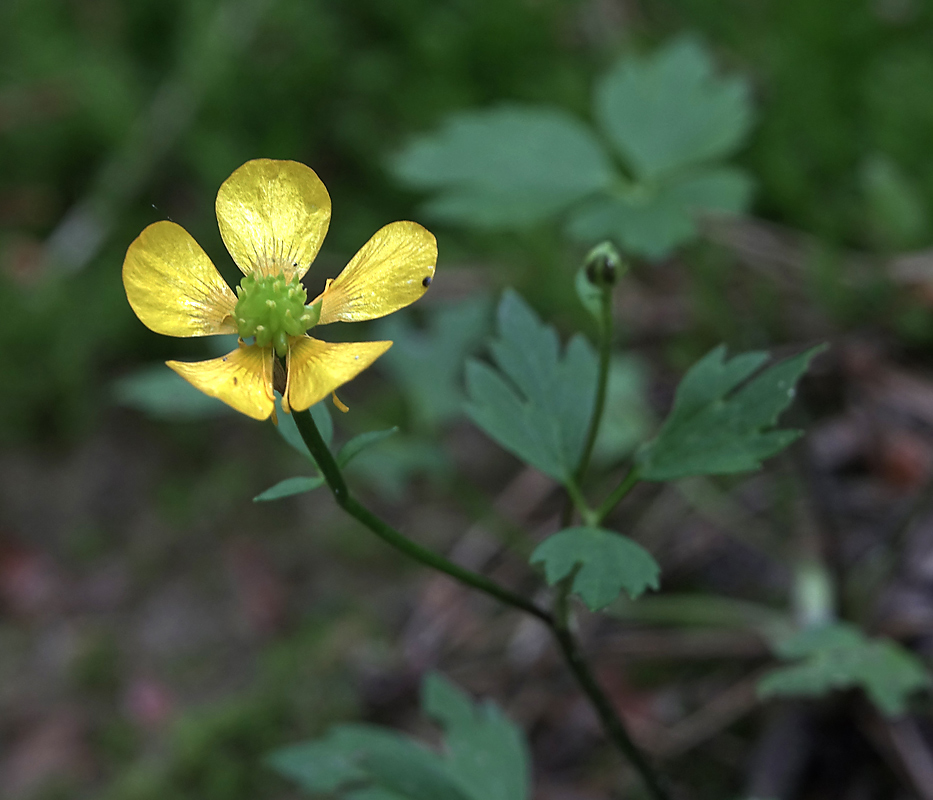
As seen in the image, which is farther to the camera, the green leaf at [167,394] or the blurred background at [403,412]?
the green leaf at [167,394]

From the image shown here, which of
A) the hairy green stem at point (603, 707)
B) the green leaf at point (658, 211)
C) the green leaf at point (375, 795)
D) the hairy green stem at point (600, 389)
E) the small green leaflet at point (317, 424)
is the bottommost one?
the hairy green stem at point (603, 707)

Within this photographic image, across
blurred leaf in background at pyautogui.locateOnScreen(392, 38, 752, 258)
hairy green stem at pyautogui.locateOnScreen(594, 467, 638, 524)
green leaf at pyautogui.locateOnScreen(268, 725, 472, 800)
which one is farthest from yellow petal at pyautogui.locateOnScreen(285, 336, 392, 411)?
blurred leaf in background at pyautogui.locateOnScreen(392, 38, 752, 258)

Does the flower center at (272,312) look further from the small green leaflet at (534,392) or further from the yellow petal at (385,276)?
the small green leaflet at (534,392)

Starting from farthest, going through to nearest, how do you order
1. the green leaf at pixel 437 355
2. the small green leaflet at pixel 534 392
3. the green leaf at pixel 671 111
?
the green leaf at pixel 437 355 → the green leaf at pixel 671 111 → the small green leaflet at pixel 534 392

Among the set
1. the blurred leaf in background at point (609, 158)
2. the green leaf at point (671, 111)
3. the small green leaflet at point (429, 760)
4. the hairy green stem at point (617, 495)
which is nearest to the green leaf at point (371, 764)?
the small green leaflet at point (429, 760)

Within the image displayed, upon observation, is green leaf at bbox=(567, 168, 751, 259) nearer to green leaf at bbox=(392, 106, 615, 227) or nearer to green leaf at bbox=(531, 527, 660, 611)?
green leaf at bbox=(392, 106, 615, 227)

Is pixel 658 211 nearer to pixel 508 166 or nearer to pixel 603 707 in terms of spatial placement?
pixel 508 166
